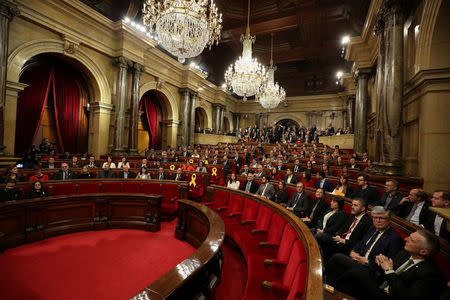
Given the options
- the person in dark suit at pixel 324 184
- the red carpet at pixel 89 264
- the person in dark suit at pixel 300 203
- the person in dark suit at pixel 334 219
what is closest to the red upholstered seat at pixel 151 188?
the red carpet at pixel 89 264

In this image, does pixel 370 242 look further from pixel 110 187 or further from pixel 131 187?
pixel 110 187

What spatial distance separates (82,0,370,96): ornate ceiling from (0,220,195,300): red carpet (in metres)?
8.85

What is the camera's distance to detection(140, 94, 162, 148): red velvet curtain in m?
12.6

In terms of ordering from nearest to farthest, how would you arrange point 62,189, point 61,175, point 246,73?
point 62,189
point 61,175
point 246,73

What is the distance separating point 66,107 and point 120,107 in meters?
2.14

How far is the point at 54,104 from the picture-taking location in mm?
8461

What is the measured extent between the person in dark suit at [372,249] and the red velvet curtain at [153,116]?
12249 mm

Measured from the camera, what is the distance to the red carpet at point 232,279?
7.08 feet

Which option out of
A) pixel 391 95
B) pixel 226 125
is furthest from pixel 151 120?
pixel 391 95

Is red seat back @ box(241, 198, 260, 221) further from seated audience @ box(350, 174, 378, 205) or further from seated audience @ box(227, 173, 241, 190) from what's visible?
seated audience @ box(350, 174, 378, 205)

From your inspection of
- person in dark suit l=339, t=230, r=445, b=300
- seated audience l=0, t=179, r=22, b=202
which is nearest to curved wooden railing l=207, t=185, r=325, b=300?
person in dark suit l=339, t=230, r=445, b=300

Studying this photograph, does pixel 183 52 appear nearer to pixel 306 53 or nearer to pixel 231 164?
pixel 231 164

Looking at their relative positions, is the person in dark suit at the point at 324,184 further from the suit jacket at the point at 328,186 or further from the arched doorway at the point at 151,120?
the arched doorway at the point at 151,120

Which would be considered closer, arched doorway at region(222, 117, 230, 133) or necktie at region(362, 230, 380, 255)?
necktie at region(362, 230, 380, 255)
